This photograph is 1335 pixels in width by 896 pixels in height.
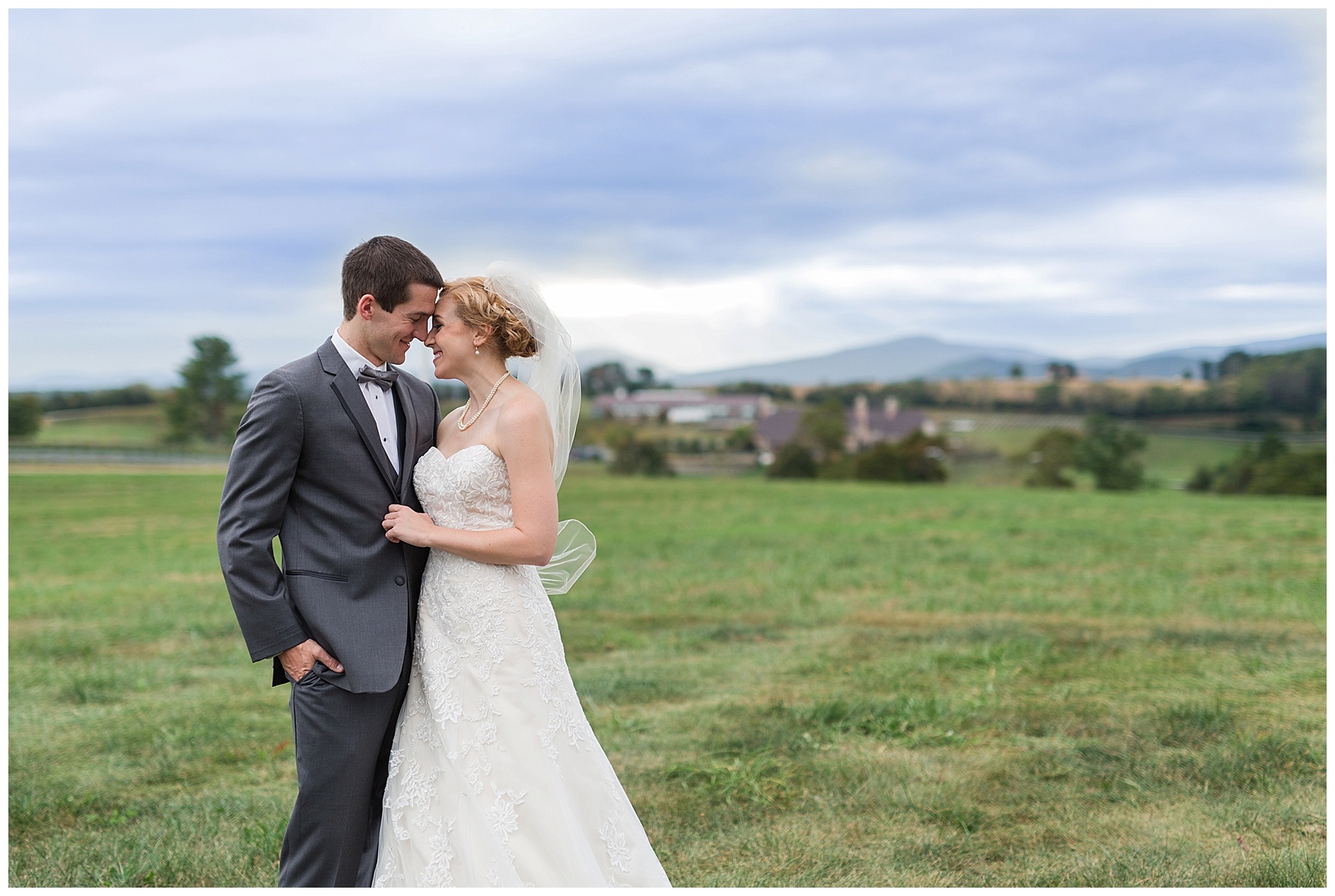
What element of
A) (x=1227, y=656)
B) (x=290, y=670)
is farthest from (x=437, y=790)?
(x=1227, y=656)

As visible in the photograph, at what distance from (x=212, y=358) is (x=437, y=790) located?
26178mm

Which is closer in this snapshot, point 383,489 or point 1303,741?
point 383,489

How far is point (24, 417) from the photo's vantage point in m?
24.9

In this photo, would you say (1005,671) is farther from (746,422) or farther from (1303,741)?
(746,422)

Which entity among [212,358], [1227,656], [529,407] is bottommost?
[1227,656]

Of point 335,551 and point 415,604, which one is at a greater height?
point 335,551

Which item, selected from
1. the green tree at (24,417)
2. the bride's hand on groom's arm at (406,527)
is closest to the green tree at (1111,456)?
the bride's hand on groom's arm at (406,527)

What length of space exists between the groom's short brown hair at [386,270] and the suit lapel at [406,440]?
35cm

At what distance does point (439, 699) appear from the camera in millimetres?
3541

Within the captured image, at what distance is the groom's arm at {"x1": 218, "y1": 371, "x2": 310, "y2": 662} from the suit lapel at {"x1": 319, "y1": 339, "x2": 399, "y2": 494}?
0.52 ft

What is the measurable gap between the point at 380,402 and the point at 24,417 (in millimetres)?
25721

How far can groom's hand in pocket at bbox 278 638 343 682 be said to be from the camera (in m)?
3.35

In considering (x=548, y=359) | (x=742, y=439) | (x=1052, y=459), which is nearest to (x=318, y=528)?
(x=548, y=359)

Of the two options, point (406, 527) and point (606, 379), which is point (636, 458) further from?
point (406, 527)
